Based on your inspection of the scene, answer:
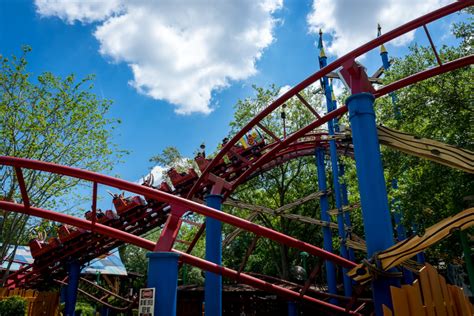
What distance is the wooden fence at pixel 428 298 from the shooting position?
356 cm

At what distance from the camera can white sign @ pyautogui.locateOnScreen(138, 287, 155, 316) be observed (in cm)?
480

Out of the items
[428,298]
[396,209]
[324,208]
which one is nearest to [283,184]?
[324,208]

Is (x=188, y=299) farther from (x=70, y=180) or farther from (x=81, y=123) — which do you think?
(x=81, y=123)

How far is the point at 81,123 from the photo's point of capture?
13.4 m

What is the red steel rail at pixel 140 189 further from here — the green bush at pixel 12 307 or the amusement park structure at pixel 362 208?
the green bush at pixel 12 307

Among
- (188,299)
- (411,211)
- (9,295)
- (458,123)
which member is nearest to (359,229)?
(188,299)

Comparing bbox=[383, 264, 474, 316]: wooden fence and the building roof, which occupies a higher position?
the building roof

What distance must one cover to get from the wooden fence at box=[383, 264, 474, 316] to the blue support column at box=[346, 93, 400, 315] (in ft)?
2.76

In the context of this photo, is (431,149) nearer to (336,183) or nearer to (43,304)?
(336,183)

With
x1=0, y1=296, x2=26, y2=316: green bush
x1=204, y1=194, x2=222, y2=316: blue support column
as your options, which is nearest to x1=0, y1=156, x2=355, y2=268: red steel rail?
x1=204, y1=194, x2=222, y2=316: blue support column

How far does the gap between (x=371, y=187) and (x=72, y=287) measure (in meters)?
11.4

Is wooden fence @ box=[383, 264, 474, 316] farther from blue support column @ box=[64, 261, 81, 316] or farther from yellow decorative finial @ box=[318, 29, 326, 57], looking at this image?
blue support column @ box=[64, 261, 81, 316]

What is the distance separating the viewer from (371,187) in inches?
208

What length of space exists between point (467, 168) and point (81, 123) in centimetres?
1183
